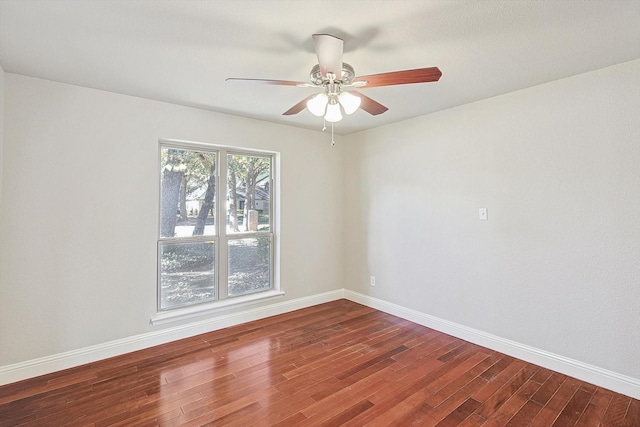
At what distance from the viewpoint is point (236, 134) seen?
3449mm

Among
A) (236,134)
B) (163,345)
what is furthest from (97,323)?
(236,134)

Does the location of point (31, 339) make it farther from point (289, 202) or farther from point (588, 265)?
point (588, 265)

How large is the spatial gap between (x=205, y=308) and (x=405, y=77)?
9.63 ft

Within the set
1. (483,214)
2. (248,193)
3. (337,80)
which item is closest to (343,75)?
(337,80)

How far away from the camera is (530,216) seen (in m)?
2.64

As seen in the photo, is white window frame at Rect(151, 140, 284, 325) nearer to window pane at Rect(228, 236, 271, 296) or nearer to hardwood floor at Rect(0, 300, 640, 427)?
window pane at Rect(228, 236, 271, 296)

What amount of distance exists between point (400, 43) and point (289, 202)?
7.80ft

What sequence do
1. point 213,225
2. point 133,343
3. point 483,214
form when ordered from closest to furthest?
1. point 133,343
2. point 483,214
3. point 213,225

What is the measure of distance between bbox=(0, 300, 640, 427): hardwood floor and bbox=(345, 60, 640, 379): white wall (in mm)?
431

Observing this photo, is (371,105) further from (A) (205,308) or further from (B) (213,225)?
(A) (205,308)

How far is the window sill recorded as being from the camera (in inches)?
118

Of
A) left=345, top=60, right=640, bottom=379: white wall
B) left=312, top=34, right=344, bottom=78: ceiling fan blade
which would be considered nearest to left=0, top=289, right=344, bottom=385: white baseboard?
left=345, top=60, right=640, bottom=379: white wall

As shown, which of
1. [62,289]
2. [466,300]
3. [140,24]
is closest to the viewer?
[140,24]

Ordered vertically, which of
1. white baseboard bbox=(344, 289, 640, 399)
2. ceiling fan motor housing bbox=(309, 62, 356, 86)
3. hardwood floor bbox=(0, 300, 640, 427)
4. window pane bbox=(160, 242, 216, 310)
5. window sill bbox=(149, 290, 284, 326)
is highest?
ceiling fan motor housing bbox=(309, 62, 356, 86)
